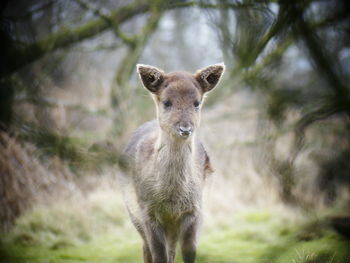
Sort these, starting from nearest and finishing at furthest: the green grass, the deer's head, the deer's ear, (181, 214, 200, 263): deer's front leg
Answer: the deer's head
(181, 214, 200, 263): deer's front leg
the deer's ear
the green grass

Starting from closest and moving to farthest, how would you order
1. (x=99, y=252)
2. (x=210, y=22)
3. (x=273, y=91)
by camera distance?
(x=273, y=91) → (x=210, y=22) → (x=99, y=252)

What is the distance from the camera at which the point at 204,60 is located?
11.0 metres

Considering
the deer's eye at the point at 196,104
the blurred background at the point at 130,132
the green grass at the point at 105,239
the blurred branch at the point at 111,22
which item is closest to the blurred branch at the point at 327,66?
the blurred background at the point at 130,132

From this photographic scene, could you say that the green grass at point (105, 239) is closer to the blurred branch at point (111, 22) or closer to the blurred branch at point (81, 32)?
the blurred branch at point (81, 32)

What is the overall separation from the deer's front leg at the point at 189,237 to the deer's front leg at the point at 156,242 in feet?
0.65

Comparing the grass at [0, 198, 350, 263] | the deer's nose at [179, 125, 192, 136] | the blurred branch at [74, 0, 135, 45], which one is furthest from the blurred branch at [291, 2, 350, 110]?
the blurred branch at [74, 0, 135, 45]

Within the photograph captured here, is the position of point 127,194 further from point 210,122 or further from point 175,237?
point 210,122

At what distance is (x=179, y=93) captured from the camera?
3887 mm

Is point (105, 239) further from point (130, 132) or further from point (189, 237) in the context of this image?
point (189, 237)

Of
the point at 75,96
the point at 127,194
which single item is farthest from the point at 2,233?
the point at 75,96

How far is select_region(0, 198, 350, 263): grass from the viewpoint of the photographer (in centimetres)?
542

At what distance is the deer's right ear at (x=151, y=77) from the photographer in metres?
3.92

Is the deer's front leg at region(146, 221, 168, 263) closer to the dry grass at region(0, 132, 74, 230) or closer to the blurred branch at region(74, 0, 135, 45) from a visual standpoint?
the dry grass at region(0, 132, 74, 230)

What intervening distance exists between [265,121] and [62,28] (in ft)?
19.1
